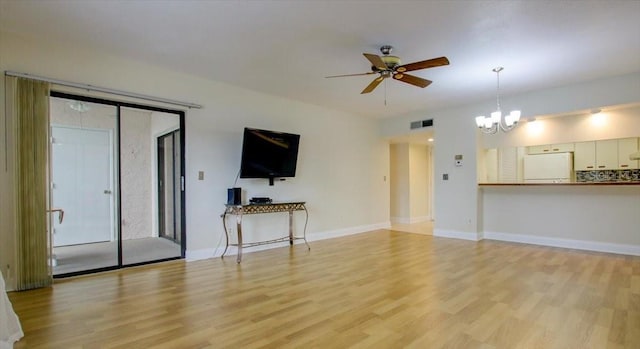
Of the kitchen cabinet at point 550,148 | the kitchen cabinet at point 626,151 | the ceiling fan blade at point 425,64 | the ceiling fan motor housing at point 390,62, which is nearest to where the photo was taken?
the ceiling fan blade at point 425,64

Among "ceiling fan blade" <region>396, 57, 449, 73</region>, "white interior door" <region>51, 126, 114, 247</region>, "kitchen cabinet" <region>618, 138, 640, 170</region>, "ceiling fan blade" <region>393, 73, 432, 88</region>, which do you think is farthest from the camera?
"kitchen cabinet" <region>618, 138, 640, 170</region>

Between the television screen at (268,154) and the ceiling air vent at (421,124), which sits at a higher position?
the ceiling air vent at (421,124)

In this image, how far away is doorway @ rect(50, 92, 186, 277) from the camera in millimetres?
4020

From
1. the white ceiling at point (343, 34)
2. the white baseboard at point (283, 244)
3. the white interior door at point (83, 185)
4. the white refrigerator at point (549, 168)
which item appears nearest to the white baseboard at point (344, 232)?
the white baseboard at point (283, 244)

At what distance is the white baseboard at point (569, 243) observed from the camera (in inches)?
184

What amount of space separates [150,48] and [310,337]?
3.49 meters

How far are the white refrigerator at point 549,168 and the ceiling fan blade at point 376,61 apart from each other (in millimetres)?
4269

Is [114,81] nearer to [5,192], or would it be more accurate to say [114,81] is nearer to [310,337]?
[5,192]

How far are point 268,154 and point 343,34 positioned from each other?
2414 mm

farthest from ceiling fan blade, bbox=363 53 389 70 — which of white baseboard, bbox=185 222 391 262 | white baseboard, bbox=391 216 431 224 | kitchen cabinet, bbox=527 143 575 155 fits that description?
white baseboard, bbox=391 216 431 224

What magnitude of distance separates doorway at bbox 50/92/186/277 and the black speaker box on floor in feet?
2.18

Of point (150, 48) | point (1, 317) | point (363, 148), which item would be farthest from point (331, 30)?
point (363, 148)

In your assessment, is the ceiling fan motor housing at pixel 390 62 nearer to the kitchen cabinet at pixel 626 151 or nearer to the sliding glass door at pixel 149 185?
the sliding glass door at pixel 149 185

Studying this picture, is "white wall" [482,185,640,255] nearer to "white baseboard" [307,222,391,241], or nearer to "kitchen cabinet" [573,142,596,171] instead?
"kitchen cabinet" [573,142,596,171]
